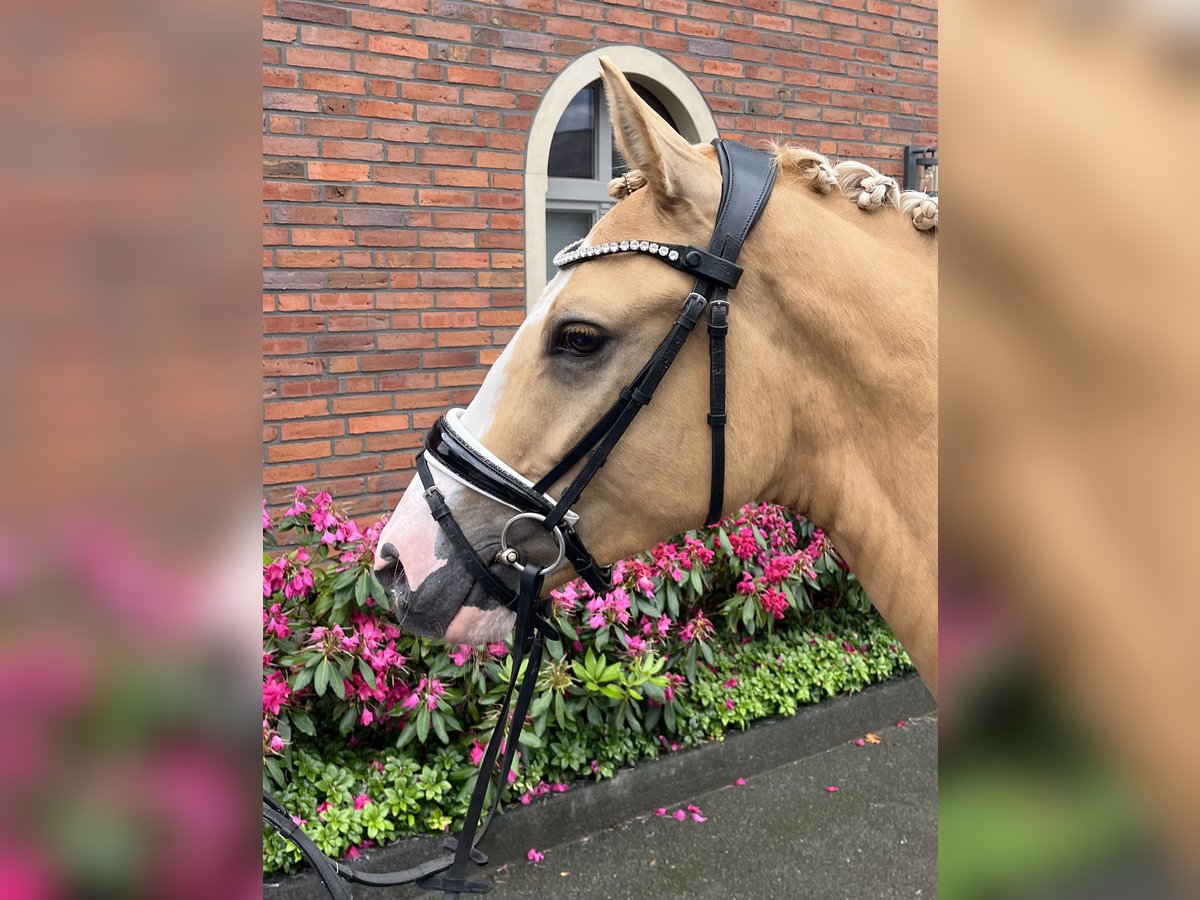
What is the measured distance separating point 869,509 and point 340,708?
2275 mm

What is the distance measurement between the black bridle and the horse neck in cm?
8

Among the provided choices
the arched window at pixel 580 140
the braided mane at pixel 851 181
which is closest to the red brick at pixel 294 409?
the arched window at pixel 580 140

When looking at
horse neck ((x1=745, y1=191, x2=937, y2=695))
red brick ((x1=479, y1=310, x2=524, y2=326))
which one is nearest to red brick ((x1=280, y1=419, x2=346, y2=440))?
red brick ((x1=479, y1=310, x2=524, y2=326))

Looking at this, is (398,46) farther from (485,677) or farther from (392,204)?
(485,677)

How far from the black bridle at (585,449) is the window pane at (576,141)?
3.60 meters

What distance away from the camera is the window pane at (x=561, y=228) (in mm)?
5328

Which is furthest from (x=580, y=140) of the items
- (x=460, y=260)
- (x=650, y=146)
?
(x=650, y=146)

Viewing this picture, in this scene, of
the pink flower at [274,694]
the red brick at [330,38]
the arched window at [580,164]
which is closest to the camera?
the pink flower at [274,694]

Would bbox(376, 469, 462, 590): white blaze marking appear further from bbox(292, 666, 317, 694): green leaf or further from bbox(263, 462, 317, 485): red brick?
bbox(263, 462, 317, 485): red brick

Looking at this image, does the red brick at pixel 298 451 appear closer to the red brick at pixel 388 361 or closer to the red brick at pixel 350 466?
Result: the red brick at pixel 350 466

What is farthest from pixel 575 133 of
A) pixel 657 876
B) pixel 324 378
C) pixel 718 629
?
pixel 657 876

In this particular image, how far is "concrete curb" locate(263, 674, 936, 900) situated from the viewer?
311 cm
